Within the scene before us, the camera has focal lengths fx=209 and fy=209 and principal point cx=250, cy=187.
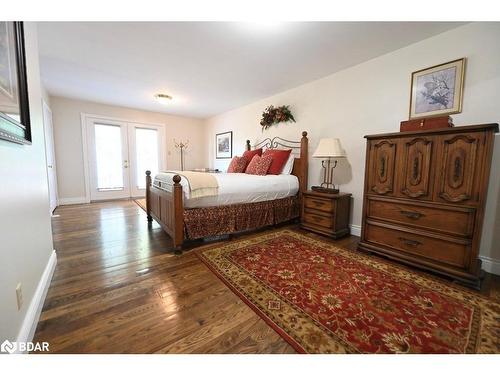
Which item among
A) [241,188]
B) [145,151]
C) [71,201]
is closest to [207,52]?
[241,188]

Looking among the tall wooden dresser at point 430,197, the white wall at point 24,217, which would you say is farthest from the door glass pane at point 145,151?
the tall wooden dresser at point 430,197

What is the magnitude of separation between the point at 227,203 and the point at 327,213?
4.41 ft

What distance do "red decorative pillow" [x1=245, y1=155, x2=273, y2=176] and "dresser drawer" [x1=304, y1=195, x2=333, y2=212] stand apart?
844 millimetres

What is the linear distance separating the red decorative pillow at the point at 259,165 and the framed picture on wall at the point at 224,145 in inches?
70.2


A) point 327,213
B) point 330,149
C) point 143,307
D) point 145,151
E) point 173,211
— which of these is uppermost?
point 145,151

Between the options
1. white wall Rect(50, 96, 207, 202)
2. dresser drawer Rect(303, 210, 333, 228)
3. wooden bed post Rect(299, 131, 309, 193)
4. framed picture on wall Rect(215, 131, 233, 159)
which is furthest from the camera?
framed picture on wall Rect(215, 131, 233, 159)

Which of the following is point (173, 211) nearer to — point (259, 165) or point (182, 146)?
point (259, 165)

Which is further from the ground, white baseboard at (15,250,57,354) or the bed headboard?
the bed headboard

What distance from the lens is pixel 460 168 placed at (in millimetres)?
1735

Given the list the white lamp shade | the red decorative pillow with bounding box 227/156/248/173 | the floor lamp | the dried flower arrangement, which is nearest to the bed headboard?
the dried flower arrangement

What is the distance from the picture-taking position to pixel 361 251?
2.37 m

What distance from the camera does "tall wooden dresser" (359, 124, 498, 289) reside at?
1.68 metres

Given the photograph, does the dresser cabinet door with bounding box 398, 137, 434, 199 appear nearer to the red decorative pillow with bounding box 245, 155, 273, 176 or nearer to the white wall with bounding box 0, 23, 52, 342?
the red decorative pillow with bounding box 245, 155, 273, 176

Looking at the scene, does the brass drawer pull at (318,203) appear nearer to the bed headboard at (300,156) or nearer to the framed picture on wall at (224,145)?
the bed headboard at (300,156)
